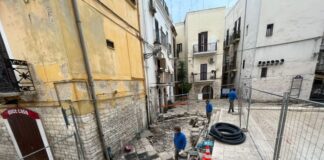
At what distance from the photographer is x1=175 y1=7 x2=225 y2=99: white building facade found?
1510cm

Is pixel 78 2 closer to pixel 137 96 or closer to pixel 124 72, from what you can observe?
pixel 124 72

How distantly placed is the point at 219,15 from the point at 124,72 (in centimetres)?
1475

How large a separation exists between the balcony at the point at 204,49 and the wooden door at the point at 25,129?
15724 millimetres

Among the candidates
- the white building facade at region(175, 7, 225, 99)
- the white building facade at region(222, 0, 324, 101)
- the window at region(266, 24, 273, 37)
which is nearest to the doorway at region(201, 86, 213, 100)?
the white building facade at region(175, 7, 225, 99)

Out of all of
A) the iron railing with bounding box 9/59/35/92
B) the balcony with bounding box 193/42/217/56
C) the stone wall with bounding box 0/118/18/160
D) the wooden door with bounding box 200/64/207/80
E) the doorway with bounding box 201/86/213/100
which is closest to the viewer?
the iron railing with bounding box 9/59/35/92

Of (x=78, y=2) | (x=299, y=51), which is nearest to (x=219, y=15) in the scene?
(x=299, y=51)

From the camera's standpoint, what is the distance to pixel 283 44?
39.2 ft

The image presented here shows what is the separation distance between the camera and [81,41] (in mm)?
3496

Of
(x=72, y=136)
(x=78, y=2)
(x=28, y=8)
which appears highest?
(x=78, y=2)

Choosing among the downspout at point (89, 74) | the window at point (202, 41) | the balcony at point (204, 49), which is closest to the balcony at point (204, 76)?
the balcony at point (204, 49)

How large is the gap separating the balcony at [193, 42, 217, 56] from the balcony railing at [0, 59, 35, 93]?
1551 cm

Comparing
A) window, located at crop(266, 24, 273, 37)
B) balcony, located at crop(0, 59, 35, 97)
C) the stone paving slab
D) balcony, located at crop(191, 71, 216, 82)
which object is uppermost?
window, located at crop(266, 24, 273, 37)

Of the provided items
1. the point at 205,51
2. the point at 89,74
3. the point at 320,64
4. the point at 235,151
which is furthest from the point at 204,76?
the point at 89,74

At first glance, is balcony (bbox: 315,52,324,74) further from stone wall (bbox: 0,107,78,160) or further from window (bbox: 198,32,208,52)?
stone wall (bbox: 0,107,78,160)
